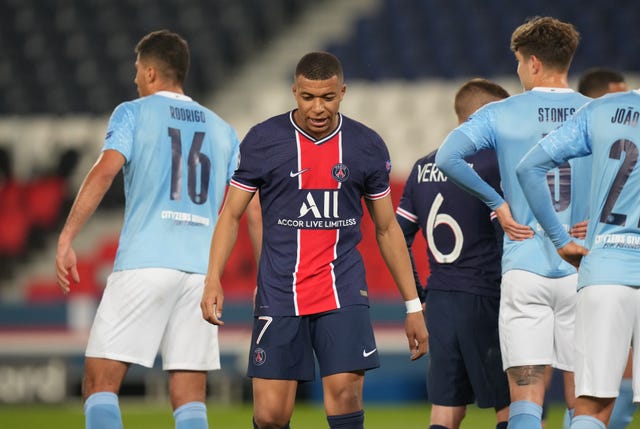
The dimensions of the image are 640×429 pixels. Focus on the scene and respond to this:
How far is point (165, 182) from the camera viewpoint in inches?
246

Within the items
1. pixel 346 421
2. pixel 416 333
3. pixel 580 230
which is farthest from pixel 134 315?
pixel 580 230

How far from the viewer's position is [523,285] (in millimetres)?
5707

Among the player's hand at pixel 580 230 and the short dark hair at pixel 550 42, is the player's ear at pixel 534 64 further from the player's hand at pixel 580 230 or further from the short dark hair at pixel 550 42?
the player's hand at pixel 580 230

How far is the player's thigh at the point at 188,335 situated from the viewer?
20.1 ft

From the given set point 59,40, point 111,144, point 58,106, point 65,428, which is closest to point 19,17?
point 59,40

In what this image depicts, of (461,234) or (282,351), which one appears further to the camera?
(461,234)

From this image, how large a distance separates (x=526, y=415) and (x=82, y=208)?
2.49m

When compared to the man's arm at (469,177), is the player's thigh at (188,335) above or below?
below

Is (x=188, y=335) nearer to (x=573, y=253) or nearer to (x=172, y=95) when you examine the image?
(x=172, y=95)

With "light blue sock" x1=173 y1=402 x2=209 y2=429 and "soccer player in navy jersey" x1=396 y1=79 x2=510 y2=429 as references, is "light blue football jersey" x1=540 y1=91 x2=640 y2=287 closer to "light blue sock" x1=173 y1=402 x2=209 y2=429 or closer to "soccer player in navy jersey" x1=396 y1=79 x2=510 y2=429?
"soccer player in navy jersey" x1=396 y1=79 x2=510 y2=429

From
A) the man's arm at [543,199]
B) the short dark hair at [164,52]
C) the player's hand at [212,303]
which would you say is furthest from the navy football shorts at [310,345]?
the short dark hair at [164,52]

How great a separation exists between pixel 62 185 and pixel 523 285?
10112 mm

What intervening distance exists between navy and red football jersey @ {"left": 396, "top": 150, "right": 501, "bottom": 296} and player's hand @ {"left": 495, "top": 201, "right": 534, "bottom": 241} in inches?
21.3

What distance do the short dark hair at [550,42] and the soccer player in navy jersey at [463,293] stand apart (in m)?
0.71
